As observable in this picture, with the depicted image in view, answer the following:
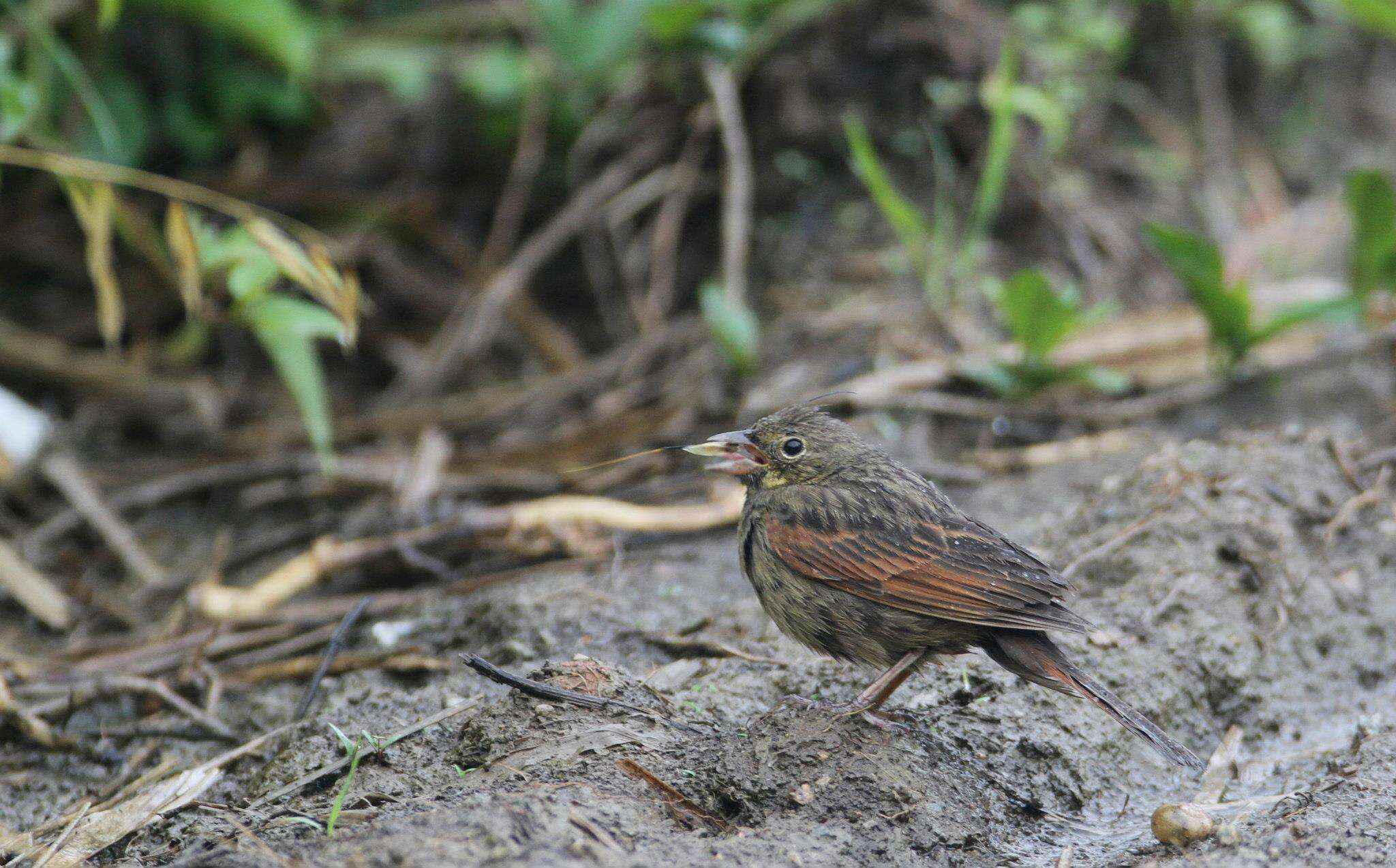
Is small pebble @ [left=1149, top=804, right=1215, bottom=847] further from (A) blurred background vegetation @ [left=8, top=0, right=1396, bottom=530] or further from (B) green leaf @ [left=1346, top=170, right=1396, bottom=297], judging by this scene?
(B) green leaf @ [left=1346, top=170, right=1396, bottom=297]

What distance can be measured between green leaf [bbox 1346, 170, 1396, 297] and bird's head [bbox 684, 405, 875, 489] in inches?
118

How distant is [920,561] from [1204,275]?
2659 millimetres

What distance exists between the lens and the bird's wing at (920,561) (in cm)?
321

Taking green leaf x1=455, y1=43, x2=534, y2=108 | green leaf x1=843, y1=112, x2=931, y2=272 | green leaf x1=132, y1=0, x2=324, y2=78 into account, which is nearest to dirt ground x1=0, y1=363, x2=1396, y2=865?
green leaf x1=843, y1=112, x2=931, y2=272

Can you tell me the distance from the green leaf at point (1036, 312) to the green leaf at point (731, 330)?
1120 mm

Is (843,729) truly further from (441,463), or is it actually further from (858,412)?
(441,463)

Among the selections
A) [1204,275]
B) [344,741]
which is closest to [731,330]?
[1204,275]

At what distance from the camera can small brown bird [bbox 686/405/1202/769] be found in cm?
319

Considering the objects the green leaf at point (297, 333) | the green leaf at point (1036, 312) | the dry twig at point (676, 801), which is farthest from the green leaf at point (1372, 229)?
the green leaf at point (297, 333)

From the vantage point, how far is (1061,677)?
3.12m

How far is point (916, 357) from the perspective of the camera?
5.85 metres

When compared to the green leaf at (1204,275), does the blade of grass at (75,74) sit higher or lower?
higher

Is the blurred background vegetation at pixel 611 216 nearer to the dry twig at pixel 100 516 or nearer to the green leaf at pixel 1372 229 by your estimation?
the green leaf at pixel 1372 229

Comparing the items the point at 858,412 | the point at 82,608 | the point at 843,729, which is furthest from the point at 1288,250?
the point at 82,608
